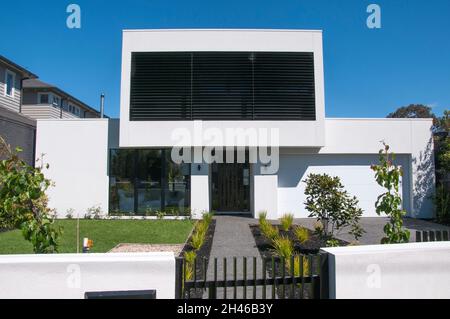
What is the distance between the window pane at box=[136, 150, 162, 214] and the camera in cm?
1443

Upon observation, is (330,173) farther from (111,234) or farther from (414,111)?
(414,111)

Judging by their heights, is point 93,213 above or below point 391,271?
→ below

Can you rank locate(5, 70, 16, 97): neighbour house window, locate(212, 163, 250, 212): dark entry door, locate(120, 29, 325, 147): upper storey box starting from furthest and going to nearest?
1. locate(5, 70, 16, 97): neighbour house window
2. locate(212, 163, 250, 212): dark entry door
3. locate(120, 29, 325, 147): upper storey box

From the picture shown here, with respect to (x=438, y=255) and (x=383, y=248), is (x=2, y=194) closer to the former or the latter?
(x=383, y=248)

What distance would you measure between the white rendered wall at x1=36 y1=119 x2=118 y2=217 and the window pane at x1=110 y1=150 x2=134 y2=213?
29 cm

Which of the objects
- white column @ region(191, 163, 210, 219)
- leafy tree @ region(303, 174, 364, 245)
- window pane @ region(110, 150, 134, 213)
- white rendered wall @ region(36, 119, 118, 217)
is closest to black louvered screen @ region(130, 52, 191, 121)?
window pane @ region(110, 150, 134, 213)

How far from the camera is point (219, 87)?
1353 cm

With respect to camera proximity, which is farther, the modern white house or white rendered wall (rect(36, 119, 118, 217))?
white rendered wall (rect(36, 119, 118, 217))

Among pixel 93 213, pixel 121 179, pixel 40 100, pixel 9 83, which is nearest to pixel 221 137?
pixel 121 179

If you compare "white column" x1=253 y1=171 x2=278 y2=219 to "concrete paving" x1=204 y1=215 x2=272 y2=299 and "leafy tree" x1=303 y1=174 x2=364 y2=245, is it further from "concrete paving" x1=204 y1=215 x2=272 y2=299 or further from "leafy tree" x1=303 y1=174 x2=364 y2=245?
"leafy tree" x1=303 y1=174 x2=364 y2=245

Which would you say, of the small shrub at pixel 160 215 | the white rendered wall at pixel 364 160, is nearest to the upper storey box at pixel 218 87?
the white rendered wall at pixel 364 160

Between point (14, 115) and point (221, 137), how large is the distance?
8256mm

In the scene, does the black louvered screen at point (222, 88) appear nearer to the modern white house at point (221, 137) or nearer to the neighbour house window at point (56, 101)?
the modern white house at point (221, 137)
